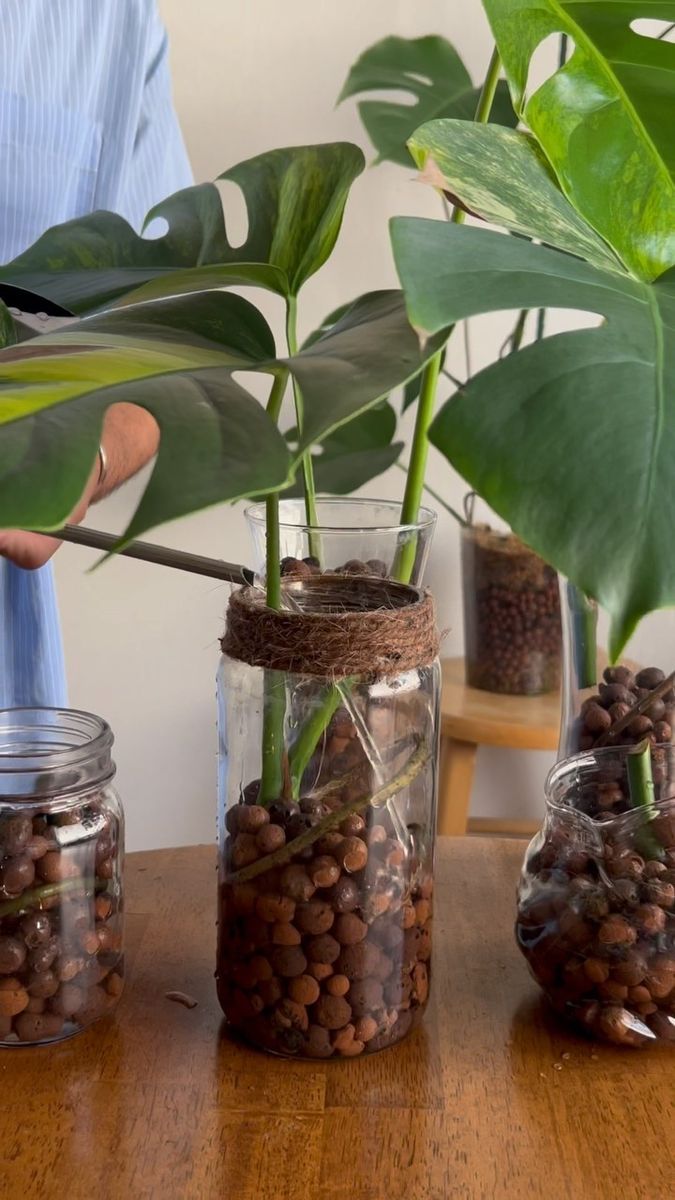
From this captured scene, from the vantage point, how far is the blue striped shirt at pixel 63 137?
3.76ft

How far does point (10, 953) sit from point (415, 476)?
A: 0.30m

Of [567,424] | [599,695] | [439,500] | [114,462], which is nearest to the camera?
[567,424]

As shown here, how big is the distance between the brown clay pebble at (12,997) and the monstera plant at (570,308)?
38 centimetres

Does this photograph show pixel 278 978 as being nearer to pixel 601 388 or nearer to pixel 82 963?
pixel 82 963

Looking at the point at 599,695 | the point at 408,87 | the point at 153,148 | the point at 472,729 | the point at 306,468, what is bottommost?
the point at 472,729

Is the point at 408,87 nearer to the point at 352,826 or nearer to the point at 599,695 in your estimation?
the point at 599,695

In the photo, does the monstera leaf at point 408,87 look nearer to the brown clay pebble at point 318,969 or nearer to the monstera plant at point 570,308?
the monstera plant at point 570,308

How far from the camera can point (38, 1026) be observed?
0.64 m

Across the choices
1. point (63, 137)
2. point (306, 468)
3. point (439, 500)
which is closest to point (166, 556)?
point (306, 468)

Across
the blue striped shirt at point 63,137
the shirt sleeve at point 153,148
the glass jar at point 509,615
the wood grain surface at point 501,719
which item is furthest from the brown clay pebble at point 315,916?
the glass jar at point 509,615

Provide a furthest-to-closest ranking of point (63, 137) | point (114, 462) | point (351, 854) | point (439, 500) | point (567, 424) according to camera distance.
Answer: point (439, 500) < point (63, 137) < point (114, 462) < point (351, 854) < point (567, 424)

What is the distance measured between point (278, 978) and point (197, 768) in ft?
4.51

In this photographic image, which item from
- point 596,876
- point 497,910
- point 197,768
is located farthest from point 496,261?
point 197,768

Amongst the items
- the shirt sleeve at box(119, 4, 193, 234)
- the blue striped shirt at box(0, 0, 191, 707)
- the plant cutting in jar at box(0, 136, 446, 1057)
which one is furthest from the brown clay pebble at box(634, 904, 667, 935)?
the shirt sleeve at box(119, 4, 193, 234)
